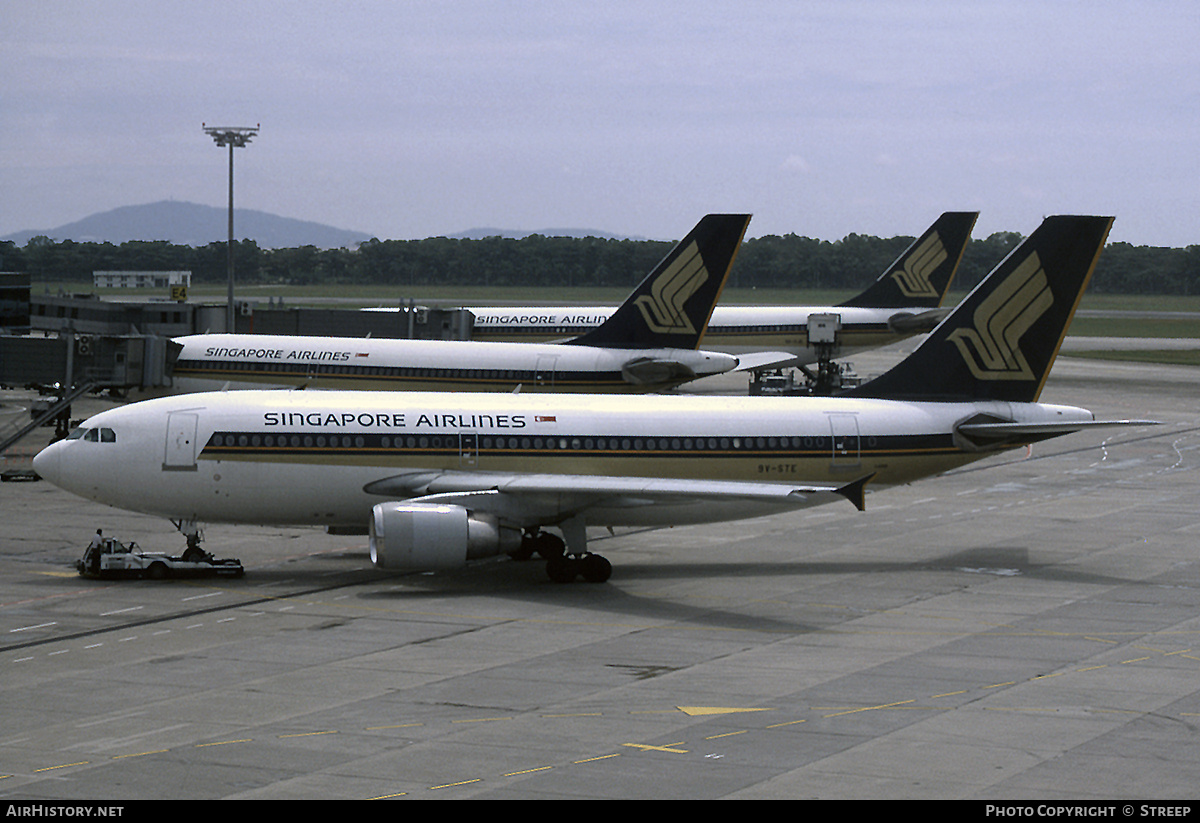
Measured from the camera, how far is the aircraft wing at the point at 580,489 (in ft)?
116

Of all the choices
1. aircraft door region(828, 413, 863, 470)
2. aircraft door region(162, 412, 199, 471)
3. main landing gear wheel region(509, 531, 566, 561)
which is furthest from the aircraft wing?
aircraft door region(162, 412, 199, 471)

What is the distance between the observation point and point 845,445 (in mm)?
41406

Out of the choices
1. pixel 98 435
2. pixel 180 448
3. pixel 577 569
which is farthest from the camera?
pixel 98 435

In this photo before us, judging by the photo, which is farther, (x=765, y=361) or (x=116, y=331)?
(x=765, y=361)

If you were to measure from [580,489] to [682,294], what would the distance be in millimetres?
30948

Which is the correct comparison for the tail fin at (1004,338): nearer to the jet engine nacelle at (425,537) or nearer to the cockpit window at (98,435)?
the jet engine nacelle at (425,537)

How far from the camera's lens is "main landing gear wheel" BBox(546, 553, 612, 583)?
38.2m

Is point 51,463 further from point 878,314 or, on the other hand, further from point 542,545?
point 878,314

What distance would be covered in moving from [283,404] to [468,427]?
16.4ft

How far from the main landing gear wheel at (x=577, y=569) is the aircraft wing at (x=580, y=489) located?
4.59ft

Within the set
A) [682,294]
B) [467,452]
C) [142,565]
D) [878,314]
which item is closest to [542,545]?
[467,452]

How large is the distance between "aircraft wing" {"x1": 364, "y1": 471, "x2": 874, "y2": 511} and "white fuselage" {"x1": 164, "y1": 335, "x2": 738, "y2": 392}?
25.8m
